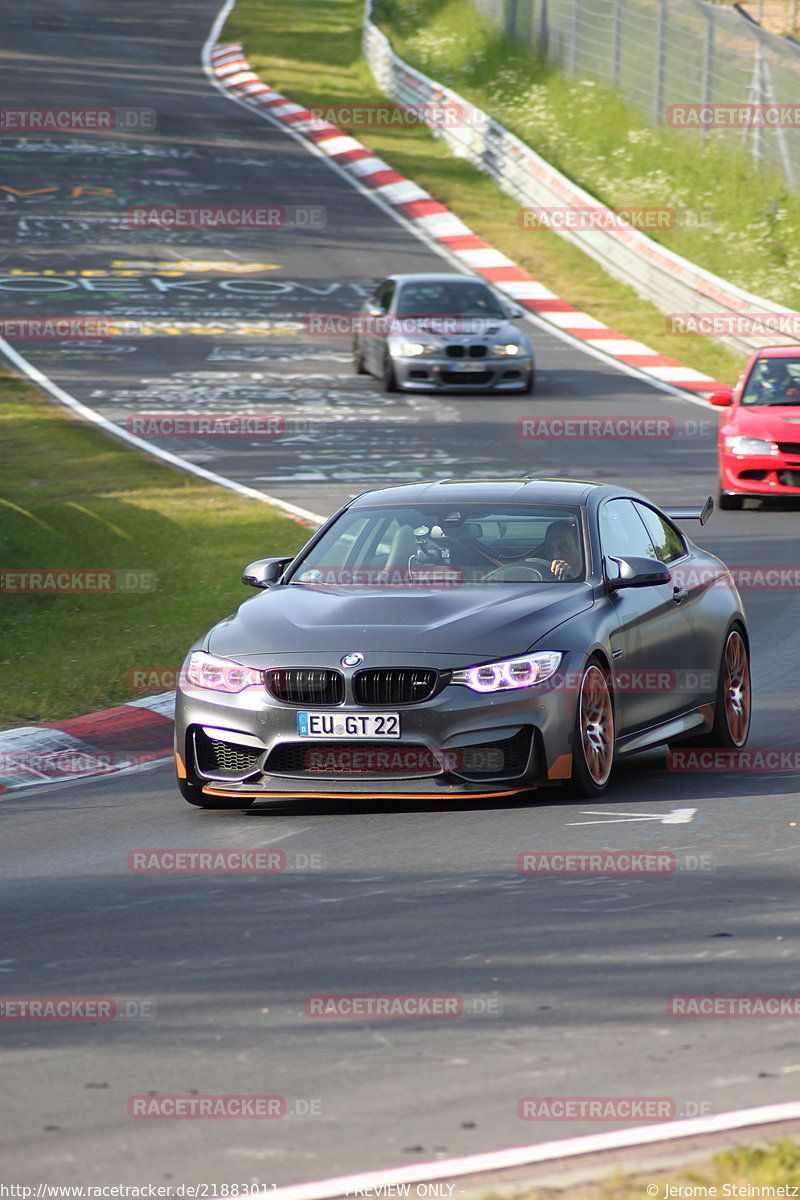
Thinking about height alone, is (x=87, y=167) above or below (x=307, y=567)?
below

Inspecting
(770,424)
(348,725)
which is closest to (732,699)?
(348,725)

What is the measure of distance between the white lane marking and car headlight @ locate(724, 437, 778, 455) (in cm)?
1082

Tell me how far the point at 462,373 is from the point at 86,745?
52.6ft

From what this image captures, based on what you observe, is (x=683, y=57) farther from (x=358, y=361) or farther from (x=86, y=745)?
(x=86, y=745)

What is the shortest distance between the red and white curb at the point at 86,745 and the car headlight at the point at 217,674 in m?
1.51

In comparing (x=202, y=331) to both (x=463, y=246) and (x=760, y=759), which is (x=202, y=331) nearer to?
(x=463, y=246)

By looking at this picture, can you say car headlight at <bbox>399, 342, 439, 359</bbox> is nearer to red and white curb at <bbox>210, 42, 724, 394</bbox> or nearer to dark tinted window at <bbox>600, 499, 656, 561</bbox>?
red and white curb at <bbox>210, 42, 724, 394</bbox>

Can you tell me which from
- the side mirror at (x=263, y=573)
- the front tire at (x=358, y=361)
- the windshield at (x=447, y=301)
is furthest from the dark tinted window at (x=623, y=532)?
the front tire at (x=358, y=361)

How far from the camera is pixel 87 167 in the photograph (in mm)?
44312

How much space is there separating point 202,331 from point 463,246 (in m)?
7.52

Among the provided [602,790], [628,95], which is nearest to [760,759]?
[602,790]

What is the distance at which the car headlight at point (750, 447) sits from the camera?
18.9 m

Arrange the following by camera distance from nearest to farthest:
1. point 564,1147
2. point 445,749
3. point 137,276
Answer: point 564,1147, point 445,749, point 137,276

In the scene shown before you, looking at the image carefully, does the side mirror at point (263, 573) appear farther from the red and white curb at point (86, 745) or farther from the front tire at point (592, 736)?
the front tire at point (592, 736)
